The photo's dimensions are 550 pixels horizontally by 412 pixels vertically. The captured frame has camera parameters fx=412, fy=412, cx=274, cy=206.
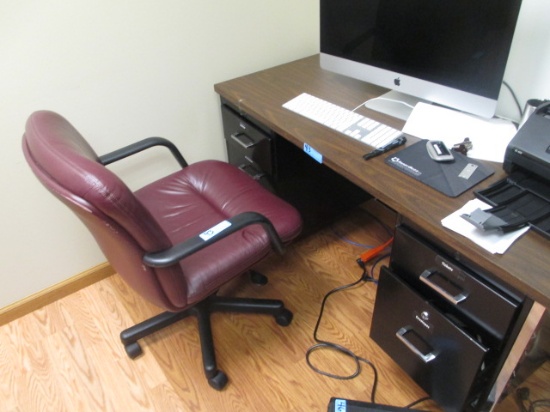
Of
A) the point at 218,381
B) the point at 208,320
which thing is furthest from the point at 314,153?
the point at 218,381

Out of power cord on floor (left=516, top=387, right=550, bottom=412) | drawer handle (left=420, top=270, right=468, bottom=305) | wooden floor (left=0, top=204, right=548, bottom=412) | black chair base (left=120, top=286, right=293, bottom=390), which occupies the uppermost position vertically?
drawer handle (left=420, top=270, right=468, bottom=305)

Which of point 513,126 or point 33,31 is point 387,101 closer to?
point 513,126

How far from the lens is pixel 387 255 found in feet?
6.00

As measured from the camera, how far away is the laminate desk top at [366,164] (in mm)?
792

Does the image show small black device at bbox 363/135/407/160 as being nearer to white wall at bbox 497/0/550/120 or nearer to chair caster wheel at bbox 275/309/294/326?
white wall at bbox 497/0/550/120

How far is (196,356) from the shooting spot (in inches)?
58.4

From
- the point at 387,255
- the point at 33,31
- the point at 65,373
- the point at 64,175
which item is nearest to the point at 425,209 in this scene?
the point at 64,175

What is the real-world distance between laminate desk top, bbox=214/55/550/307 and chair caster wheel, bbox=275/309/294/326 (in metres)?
0.66

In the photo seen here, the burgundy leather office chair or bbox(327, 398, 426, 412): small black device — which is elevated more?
the burgundy leather office chair

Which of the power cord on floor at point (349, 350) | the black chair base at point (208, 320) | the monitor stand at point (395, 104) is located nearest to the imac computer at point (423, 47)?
the monitor stand at point (395, 104)

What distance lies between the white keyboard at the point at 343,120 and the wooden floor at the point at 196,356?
28.6 inches

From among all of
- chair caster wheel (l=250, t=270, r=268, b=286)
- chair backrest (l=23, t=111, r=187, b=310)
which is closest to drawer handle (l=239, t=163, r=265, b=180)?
chair caster wheel (l=250, t=270, r=268, b=286)

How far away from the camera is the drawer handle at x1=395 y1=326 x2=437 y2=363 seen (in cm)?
108

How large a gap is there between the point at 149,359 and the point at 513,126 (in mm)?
1413
